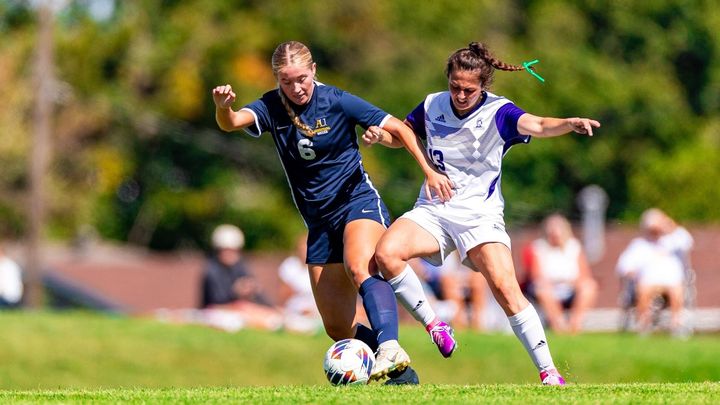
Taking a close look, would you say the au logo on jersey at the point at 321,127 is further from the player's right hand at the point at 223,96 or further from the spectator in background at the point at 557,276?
the spectator in background at the point at 557,276

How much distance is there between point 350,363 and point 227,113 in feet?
5.77

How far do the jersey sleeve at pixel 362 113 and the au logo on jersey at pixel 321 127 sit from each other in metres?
0.17

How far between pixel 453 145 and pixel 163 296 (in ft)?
86.4

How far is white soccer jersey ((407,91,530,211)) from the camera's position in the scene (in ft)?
30.8

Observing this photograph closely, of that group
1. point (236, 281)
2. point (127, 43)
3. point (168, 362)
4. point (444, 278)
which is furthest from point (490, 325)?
point (127, 43)

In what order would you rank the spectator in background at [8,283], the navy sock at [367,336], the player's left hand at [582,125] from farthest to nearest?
the spectator in background at [8,283] → the navy sock at [367,336] → the player's left hand at [582,125]

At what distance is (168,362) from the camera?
15906 mm

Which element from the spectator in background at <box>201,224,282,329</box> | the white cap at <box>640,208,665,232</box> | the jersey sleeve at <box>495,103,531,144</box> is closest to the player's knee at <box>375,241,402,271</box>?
the jersey sleeve at <box>495,103,531,144</box>

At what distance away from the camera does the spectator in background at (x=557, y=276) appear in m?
19.1

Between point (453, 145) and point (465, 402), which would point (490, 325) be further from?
point (465, 402)

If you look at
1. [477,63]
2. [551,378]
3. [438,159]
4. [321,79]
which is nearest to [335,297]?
[438,159]

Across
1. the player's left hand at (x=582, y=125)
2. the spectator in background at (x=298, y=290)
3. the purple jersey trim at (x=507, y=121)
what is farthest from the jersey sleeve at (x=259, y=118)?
the spectator in background at (x=298, y=290)

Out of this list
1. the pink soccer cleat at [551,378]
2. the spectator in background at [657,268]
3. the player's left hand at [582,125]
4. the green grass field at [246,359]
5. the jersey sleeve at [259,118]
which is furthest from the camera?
the spectator in background at [657,268]

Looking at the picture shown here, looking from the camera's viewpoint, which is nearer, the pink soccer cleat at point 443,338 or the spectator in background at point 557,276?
the pink soccer cleat at point 443,338
